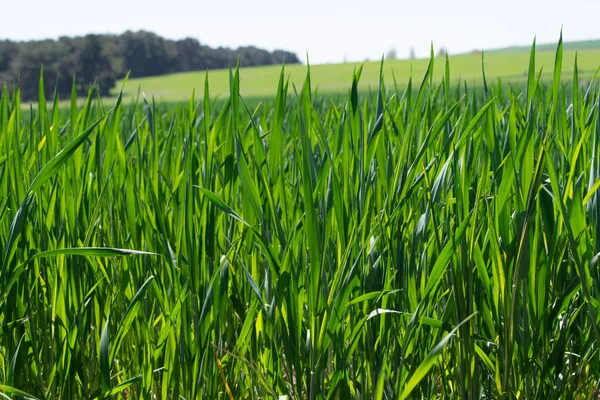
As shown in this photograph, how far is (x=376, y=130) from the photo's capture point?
954 mm

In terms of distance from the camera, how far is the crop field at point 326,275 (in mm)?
860

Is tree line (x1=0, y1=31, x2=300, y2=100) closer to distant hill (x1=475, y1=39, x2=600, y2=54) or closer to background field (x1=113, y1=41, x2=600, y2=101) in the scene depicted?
background field (x1=113, y1=41, x2=600, y2=101)

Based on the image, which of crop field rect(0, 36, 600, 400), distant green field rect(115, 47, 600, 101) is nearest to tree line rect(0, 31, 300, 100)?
distant green field rect(115, 47, 600, 101)

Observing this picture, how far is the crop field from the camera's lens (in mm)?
860

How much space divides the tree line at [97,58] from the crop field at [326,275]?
103 feet

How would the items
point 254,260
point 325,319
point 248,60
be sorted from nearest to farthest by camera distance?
point 325,319 → point 254,260 → point 248,60

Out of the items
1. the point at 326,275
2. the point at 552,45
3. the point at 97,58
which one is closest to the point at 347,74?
the point at 97,58

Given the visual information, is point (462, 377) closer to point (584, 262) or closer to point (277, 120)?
point (584, 262)

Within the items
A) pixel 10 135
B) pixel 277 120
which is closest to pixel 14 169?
pixel 10 135

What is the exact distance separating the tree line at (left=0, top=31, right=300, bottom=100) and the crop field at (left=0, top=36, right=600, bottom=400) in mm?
31350

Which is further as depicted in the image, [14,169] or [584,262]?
[14,169]

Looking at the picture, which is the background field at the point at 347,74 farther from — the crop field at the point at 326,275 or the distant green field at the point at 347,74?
the crop field at the point at 326,275

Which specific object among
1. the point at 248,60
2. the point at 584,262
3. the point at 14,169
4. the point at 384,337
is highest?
the point at 248,60

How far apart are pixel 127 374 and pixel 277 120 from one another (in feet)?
1.72
